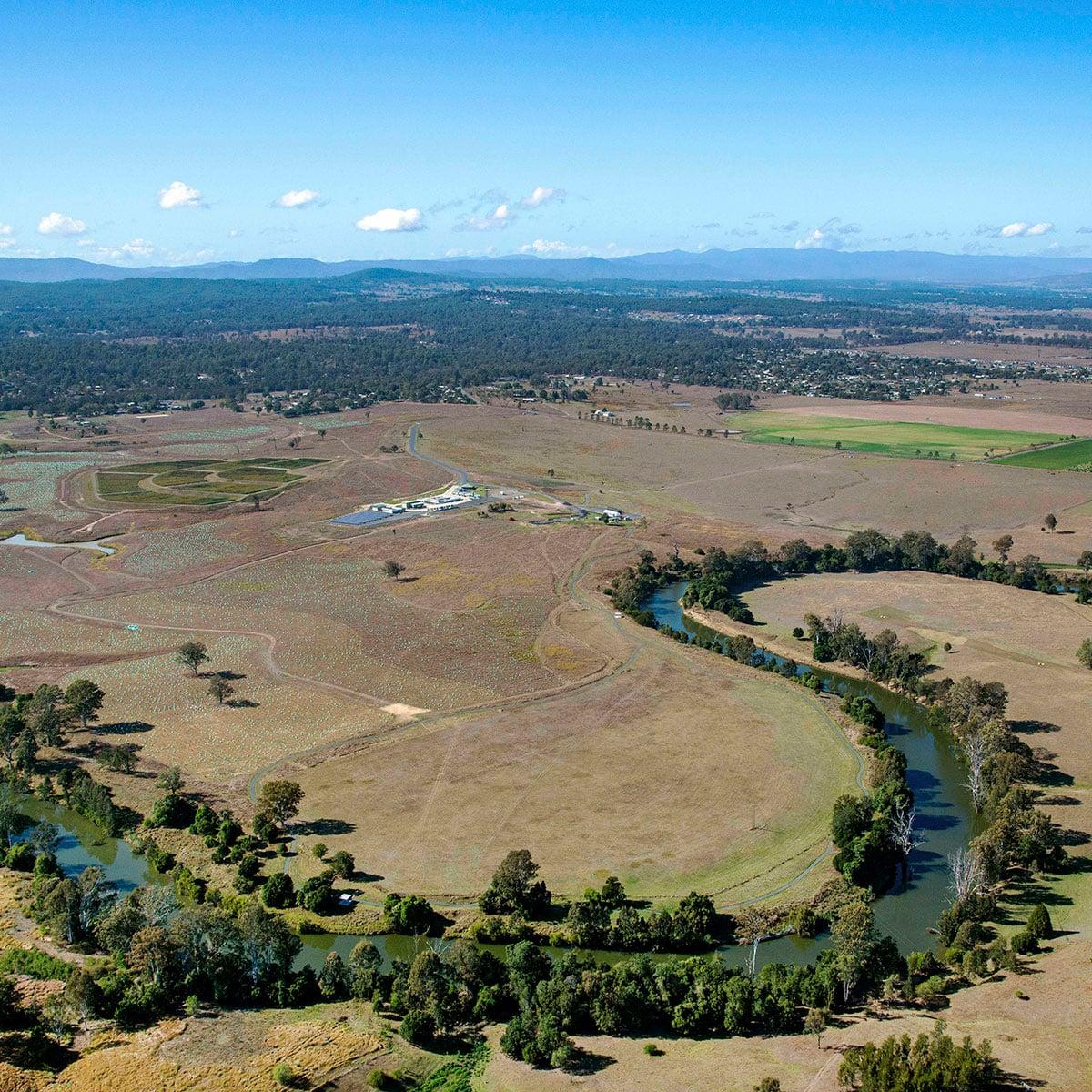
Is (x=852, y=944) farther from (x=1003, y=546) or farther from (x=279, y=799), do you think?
→ (x=1003, y=546)

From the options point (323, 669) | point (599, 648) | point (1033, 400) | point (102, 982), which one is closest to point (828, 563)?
point (599, 648)

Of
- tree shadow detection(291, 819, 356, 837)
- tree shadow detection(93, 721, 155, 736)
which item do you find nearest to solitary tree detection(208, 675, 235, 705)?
tree shadow detection(93, 721, 155, 736)

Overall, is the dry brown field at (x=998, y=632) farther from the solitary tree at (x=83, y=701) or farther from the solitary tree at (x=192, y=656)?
the solitary tree at (x=83, y=701)

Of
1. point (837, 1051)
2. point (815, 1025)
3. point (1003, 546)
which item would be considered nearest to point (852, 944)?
point (815, 1025)

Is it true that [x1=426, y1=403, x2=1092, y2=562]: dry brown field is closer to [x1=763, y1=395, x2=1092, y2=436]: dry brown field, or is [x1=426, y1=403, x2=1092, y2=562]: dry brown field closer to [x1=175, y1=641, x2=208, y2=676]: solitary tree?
[x1=763, y1=395, x2=1092, y2=436]: dry brown field

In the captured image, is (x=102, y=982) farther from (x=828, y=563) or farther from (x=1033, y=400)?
(x=1033, y=400)
